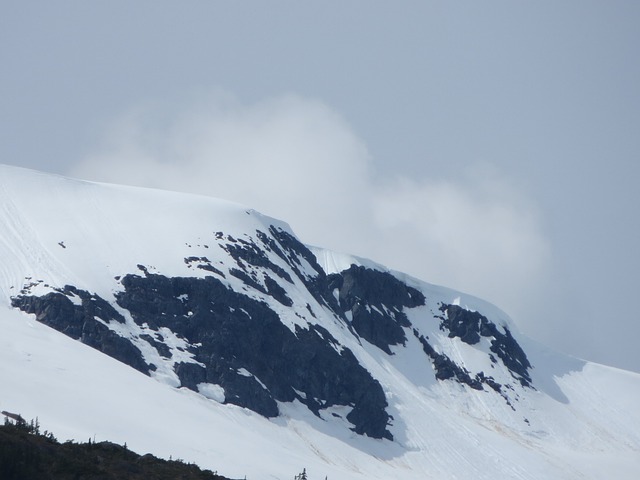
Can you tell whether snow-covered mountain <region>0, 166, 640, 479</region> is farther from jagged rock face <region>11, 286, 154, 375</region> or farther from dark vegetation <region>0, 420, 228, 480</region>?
dark vegetation <region>0, 420, 228, 480</region>

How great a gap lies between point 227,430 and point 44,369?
735 inches

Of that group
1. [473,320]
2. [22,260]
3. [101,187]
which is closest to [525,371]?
[473,320]

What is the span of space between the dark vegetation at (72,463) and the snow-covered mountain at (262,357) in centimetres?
2918

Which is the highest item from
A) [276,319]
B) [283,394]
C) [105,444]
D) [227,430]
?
[276,319]

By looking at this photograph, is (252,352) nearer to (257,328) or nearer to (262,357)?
(262,357)

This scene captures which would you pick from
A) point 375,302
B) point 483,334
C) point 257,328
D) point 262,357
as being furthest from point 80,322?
point 483,334

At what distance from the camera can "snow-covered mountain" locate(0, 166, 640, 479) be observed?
9138 centimetres

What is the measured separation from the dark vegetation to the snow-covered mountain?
29.2 meters

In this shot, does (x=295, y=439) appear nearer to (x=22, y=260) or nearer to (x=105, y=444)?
(x=22, y=260)

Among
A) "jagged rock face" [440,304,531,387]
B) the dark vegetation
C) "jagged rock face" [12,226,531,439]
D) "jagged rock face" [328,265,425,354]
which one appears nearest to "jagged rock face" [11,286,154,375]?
"jagged rock face" [12,226,531,439]

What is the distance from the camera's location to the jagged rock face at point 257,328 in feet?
362

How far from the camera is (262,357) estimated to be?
124062mm

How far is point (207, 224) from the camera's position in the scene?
134 m

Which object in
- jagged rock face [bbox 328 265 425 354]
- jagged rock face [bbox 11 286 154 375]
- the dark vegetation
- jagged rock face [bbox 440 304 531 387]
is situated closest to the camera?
the dark vegetation
